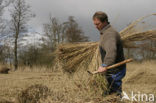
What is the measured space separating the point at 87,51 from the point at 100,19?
4.04 ft

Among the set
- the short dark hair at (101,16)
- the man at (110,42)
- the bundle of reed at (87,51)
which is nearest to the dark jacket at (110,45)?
the man at (110,42)

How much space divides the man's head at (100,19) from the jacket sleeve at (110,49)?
29cm

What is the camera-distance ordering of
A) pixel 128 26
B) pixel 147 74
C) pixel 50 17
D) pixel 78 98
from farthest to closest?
1. pixel 50 17
2. pixel 147 74
3. pixel 128 26
4. pixel 78 98

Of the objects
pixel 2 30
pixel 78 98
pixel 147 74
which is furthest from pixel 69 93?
pixel 2 30

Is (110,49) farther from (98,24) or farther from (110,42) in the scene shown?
(98,24)

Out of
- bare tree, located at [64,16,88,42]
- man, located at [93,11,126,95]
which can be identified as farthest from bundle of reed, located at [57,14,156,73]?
bare tree, located at [64,16,88,42]

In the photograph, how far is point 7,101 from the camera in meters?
3.68

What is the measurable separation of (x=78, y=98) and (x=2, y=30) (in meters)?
17.9

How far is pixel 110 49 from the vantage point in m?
2.95

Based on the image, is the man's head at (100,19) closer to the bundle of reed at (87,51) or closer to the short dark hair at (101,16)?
the short dark hair at (101,16)

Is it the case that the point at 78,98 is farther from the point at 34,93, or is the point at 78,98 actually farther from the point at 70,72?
the point at 70,72

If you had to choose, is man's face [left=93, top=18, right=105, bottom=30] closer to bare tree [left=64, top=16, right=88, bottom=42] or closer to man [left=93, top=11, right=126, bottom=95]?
man [left=93, top=11, right=126, bottom=95]

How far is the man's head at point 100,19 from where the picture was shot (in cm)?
326

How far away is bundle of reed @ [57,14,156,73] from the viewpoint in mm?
4293
